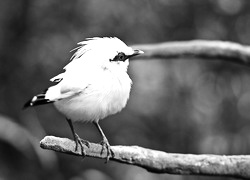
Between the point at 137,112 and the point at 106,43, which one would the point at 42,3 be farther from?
the point at 106,43

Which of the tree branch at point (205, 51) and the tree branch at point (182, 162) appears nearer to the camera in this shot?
the tree branch at point (182, 162)

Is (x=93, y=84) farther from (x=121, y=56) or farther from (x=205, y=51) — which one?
(x=205, y=51)

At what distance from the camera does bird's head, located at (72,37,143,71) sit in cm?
294

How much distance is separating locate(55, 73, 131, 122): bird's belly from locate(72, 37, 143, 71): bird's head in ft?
0.48

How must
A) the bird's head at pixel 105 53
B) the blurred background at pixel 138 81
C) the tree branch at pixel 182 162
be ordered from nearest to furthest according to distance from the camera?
the tree branch at pixel 182 162 < the bird's head at pixel 105 53 < the blurred background at pixel 138 81

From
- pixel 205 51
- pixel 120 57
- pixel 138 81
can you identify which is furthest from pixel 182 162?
pixel 138 81

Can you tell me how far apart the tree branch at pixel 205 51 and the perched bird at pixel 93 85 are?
1.07 meters

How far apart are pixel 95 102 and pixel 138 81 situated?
261 cm

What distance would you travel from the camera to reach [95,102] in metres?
2.83

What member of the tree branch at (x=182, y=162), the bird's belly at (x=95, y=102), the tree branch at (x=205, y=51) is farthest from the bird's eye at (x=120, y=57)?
the tree branch at (x=205, y=51)

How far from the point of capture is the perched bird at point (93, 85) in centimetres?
285

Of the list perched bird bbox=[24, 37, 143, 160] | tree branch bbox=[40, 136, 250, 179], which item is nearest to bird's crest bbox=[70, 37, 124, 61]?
perched bird bbox=[24, 37, 143, 160]

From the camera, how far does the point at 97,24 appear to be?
538 centimetres

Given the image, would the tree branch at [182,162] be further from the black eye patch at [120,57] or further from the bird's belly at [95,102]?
the black eye patch at [120,57]
